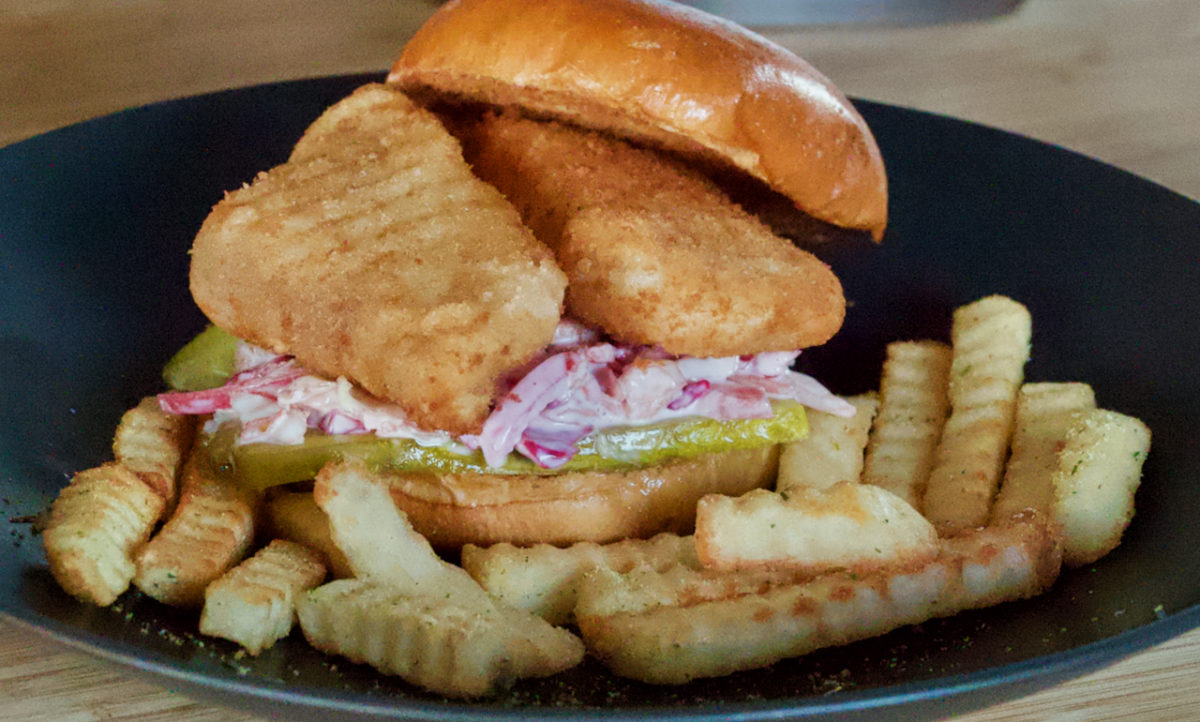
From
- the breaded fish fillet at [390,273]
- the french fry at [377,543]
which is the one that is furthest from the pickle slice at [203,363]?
the french fry at [377,543]

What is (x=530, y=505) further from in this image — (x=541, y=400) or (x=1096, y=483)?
(x=1096, y=483)

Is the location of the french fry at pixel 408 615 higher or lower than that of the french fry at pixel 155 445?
lower

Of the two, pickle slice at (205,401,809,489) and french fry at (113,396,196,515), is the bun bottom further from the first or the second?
french fry at (113,396,196,515)

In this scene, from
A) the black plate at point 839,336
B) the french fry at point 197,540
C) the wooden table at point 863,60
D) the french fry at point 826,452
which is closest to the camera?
the black plate at point 839,336

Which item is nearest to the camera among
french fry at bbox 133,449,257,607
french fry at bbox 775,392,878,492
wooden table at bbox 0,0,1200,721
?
french fry at bbox 133,449,257,607

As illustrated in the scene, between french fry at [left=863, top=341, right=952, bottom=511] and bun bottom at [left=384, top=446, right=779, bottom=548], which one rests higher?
french fry at [left=863, top=341, right=952, bottom=511]

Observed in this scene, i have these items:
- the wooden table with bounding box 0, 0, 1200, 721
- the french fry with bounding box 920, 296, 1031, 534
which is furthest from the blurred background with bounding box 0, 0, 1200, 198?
the french fry with bounding box 920, 296, 1031, 534

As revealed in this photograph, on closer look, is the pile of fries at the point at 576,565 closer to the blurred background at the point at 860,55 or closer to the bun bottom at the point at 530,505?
the bun bottom at the point at 530,505
